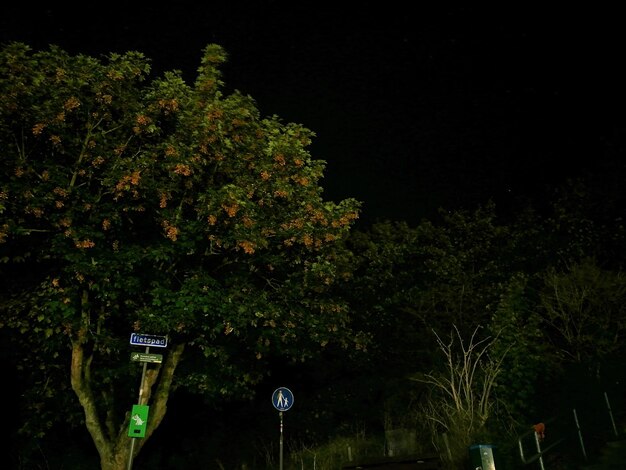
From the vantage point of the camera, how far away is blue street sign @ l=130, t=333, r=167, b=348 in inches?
464

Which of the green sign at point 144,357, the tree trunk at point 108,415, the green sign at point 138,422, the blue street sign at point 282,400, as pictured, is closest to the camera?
the green sign at point 138,422

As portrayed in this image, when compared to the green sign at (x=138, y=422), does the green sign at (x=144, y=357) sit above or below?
above

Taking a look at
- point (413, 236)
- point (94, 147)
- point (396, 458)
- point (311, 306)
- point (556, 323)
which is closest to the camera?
point (396, 458)

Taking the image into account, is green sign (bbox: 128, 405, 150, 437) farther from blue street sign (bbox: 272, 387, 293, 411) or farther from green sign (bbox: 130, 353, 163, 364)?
blue street sign (bbox: 272, 387, 293, 411)

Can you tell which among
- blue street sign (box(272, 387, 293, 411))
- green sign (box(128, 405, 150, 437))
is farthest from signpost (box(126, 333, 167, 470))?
blue street sign (box(272, 387, 293, 411))

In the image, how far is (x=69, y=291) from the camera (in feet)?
42.4

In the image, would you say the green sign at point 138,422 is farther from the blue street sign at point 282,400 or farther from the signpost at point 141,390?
the blue street sign at point 282,400

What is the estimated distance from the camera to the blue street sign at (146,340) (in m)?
11.8

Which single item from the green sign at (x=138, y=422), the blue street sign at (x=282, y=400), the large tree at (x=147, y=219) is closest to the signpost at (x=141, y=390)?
the green sign at (x=138, y=422)

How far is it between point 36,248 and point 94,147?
2.62 m

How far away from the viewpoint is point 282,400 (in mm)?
15117

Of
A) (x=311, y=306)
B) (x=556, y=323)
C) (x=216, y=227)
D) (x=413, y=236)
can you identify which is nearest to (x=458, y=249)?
(x=413, y=236)

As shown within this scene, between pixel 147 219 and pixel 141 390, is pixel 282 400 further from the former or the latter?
pixel 147 219

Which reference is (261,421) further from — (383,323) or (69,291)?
(69,291)
